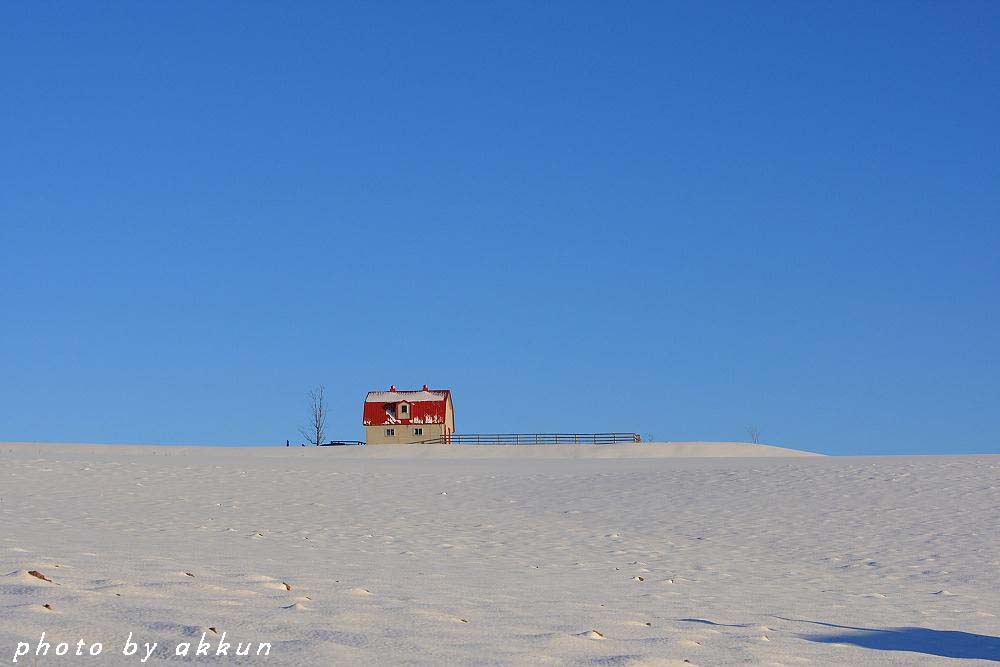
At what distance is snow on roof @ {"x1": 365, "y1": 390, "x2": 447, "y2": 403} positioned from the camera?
79688 mm

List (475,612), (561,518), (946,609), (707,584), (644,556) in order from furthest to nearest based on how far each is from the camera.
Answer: (561,518)
(644,556)
(707,584)
(946,609)
(475,612)

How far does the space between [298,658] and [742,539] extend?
13.6 m

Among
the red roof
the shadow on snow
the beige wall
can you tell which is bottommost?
the shadow on snow

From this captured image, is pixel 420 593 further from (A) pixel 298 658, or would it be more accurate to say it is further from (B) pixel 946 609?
(B) pixel 946 609

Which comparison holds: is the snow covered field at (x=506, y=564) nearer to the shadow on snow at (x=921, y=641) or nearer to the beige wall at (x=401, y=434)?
the shadow on snow at (x=921, y=641)

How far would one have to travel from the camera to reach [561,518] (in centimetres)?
2070

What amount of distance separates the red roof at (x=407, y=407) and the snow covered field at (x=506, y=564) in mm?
47461

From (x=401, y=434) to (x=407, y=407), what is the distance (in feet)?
7.50

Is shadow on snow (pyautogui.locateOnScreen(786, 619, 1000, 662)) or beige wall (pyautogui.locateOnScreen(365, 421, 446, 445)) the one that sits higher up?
beige wall (pyautogui.locateOnScreen(365, 421, 446, 445))

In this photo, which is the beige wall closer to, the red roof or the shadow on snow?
the red roof

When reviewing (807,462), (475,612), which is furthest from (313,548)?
(807,462)

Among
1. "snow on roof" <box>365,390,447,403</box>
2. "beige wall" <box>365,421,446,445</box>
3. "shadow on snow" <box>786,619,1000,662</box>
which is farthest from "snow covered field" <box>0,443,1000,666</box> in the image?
"snow on roof" <box>365,390,447,403</box>

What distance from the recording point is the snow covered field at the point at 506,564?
6.78 metres

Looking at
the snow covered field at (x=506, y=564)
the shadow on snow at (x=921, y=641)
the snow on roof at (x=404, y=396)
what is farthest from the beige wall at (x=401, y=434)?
the shadow on snow at (x=921, y=641)
